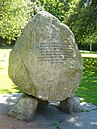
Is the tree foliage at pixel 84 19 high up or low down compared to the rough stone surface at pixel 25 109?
up

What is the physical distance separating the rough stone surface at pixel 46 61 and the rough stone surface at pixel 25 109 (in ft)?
0.68

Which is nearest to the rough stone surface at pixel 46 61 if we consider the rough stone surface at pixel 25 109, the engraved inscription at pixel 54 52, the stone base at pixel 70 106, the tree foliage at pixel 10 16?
the engraved inscription at pixel 54 52

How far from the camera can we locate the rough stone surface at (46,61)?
5.82 meters

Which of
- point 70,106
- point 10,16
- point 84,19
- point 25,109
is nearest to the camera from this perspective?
point 25,109

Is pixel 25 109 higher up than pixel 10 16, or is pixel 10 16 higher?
pixel 10 16

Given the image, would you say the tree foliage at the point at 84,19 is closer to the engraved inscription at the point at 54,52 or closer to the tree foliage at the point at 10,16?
the tree foliage at the point at 10,16

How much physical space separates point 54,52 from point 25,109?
1420mm

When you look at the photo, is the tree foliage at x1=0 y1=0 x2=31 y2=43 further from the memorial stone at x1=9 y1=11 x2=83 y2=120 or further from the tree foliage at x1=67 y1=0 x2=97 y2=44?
the memorial stone at x1=9 y1=11 x2=83 y2=120

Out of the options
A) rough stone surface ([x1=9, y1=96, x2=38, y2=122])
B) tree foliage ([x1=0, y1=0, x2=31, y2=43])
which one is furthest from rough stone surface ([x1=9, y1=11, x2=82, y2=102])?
tree foliage ([x1=0, y1=0, x2=31, y2=43])

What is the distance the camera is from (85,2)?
18.5 meters

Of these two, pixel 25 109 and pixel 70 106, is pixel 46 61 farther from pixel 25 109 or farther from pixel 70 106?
pixel 70 106

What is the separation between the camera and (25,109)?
19.6ft

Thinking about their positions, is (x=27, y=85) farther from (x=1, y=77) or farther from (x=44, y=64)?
(x=1, y=77)

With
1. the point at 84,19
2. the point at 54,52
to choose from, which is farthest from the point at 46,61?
the point at 84,19
